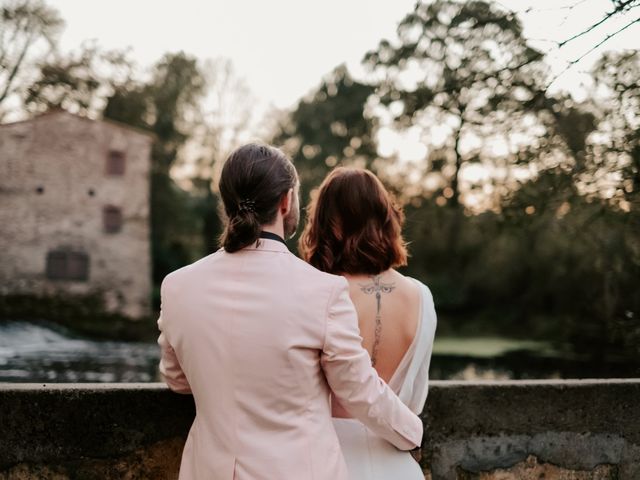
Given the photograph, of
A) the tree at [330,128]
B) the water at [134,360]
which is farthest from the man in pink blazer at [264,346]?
the tree at [330,128]

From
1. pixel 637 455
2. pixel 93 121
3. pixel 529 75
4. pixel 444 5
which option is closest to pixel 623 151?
pixel 529 75

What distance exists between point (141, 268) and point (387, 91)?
23.5 metres

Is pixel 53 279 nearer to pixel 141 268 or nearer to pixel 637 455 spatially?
pixel 141 268

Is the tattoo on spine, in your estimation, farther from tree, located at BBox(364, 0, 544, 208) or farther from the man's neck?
tree, located at BBox(364, 0, 544, 208)

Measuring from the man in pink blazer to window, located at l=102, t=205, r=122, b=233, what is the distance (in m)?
25.4

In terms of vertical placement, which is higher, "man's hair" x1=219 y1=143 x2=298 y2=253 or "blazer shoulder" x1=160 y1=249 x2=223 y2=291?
"man's hair" x1=219 y1=143 x2=298 y2=253

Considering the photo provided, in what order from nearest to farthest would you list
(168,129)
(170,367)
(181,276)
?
(181,276)
(170,367)
(168,129)

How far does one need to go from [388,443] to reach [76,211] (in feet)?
83.6

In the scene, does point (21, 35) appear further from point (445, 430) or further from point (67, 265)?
point (445, 430)

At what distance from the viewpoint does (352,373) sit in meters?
1.57

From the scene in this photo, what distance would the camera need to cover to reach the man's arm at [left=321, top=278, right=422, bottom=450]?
5.10 feet

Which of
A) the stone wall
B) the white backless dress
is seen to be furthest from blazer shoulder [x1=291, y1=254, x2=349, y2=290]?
the stone wall

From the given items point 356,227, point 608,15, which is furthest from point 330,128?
point 356,227

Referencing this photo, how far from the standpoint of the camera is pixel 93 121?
2523cm
